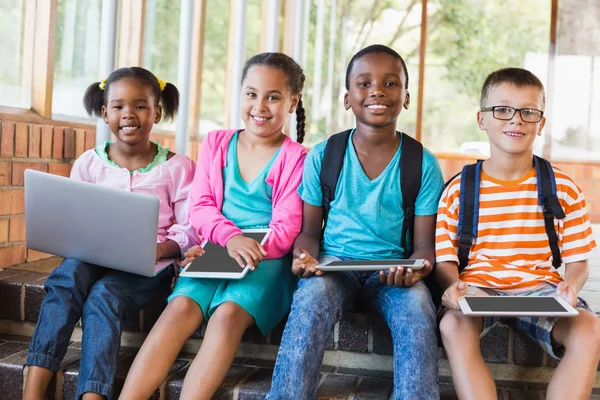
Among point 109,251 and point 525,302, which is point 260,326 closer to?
point 109,251

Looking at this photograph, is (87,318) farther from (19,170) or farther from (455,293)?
(455,293)

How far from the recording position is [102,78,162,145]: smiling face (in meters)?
2.06

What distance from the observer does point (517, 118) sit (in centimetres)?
173

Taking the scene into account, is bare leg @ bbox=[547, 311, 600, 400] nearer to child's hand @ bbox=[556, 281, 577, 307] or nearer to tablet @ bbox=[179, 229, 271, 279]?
child's hand @ bbox=[556, 281, 577, 307]

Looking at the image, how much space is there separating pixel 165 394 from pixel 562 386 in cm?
101

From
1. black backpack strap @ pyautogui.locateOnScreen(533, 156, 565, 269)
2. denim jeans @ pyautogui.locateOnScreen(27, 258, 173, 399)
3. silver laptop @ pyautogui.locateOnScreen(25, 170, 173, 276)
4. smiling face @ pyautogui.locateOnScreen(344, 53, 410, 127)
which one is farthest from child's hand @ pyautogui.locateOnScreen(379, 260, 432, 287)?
denim jeans @ pyautogui.locateOnScreen(27, 258, 173, 399)

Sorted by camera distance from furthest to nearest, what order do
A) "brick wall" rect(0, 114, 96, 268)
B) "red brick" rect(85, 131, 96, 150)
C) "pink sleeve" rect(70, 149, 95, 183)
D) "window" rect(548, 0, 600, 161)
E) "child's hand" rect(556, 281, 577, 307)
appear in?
"window" rect(548, 0, 600, 161)
"red brick" rect(85, 131, 96, 150)
"brick wall" rect(0, 114, 96, 268)
"pink sleeve" rect(70, 149, 95, 183)
"child's hand" rect(556, 281, 577, 307)

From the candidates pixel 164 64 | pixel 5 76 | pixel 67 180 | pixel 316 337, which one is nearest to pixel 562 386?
pixel 316 337

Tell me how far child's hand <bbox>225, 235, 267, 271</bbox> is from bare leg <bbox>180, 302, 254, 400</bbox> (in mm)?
122

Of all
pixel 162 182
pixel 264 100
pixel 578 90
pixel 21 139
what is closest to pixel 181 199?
pixel 162 182

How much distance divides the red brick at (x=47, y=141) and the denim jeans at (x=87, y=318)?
71cm

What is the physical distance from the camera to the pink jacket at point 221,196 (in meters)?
1.87

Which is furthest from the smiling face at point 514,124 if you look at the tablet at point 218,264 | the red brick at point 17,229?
the red brick at point 17,229

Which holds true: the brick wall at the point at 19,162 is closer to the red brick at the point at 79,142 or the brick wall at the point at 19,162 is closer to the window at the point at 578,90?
the red brick at the point at 79,142
